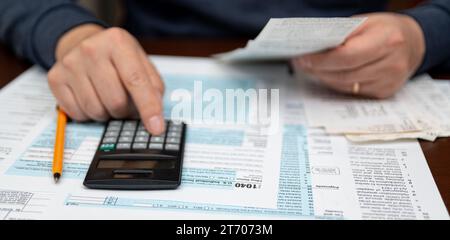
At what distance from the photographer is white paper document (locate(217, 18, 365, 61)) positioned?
0.47 meters

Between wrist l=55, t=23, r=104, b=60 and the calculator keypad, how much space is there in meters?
0.16

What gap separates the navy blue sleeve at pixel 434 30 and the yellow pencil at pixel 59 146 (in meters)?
0.52

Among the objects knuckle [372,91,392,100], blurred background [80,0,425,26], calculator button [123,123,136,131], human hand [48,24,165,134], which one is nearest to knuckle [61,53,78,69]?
human hand [48,24,165,134]

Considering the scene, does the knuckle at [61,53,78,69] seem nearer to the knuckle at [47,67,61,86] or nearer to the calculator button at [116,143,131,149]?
the knuckle at [47,67,61,86]

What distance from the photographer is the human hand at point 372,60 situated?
22.4 inches

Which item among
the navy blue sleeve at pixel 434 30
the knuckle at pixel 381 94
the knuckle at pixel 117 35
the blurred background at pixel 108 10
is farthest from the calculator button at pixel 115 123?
the blurred background at pixel 108 10

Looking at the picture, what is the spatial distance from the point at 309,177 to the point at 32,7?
528 mm

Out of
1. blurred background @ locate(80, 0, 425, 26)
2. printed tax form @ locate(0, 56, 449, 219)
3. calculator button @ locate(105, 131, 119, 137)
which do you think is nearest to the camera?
printed tax form @ locate(0, 56, 449, 219)

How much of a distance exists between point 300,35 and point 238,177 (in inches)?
7.2

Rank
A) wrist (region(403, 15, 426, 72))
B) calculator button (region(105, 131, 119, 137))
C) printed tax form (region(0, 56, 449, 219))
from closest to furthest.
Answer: printed tax form (region(0, 56, 449, 219)), calculator button (region(105, 131, 119, 137)), wrist (region(403, 15, 426, 72))

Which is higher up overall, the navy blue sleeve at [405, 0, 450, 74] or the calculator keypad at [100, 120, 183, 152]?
the navy blue sleeve at [405, 0, 450, 74]
